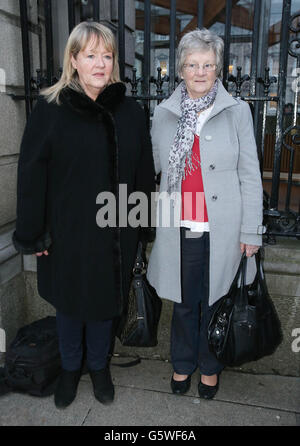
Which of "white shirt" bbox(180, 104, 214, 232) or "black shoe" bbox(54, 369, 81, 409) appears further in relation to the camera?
"black shoe" bbox(54, 369, 81, 409)

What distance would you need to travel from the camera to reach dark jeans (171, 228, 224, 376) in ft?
7.98

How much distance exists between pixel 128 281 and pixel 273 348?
3.26 ft

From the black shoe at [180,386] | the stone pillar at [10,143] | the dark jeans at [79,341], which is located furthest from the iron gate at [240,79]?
the dark jeans at [79,341]

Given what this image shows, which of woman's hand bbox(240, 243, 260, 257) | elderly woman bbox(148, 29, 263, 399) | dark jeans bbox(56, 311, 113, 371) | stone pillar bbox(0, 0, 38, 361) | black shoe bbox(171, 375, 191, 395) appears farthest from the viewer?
stone pillar bbox(0, 0, 38, 361)

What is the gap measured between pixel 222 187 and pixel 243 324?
834 millimetres

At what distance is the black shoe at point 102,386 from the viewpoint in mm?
2605

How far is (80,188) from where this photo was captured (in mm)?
2205

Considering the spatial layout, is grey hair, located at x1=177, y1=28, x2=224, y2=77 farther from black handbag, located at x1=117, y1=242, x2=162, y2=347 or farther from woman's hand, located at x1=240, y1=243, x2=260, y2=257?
black handbag, located at x1=117, y1=242, x2=162, y2=347

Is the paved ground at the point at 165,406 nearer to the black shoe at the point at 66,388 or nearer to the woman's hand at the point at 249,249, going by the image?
the black shoe at the point at 66,388

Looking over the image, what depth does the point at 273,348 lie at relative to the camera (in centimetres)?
250

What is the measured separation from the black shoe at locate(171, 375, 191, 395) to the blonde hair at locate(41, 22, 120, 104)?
196 cm

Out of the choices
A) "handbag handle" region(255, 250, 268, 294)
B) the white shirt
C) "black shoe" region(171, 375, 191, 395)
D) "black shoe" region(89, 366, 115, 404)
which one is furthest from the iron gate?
"black shoe" region(89, 366, 115, 404)

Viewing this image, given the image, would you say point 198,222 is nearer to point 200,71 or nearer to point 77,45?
point 200,71
